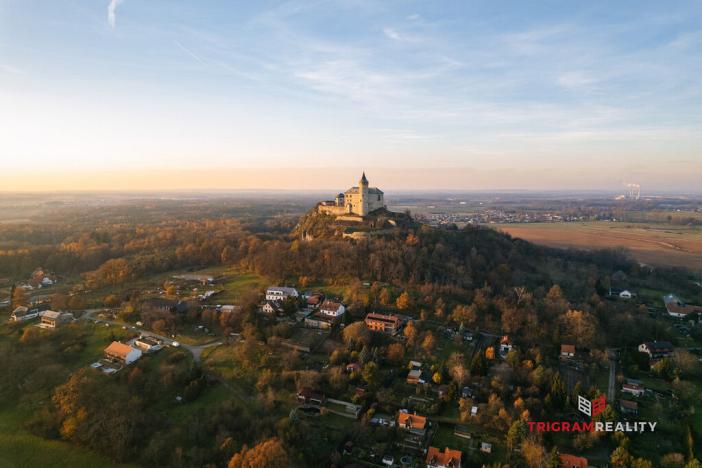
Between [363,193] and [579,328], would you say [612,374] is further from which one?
[363,193]

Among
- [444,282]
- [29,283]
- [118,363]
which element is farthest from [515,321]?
[29,283]

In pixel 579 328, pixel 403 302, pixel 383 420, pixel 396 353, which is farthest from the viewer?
pixel 403 302

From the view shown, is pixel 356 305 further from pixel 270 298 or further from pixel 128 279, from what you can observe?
pixel 128 279

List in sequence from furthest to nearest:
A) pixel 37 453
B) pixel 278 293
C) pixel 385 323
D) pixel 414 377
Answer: pixel 278 293 → pixel 385 323 → pixel 414 377 → pixel 37 453

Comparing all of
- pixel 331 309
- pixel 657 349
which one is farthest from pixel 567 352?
pixel 331 309

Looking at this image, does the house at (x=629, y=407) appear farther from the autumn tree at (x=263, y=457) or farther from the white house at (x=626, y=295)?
the white house at (x=626, y=295)
